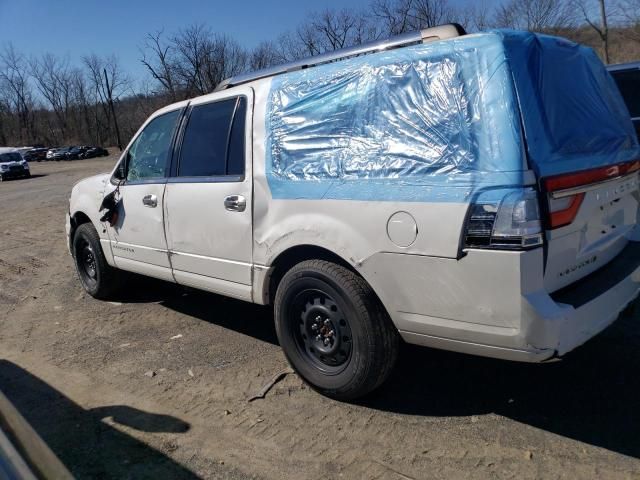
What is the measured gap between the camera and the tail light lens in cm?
252

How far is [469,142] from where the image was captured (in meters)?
2.69

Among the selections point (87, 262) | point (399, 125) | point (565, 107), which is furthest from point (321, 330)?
point (87, 262)

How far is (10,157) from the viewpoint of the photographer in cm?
3600

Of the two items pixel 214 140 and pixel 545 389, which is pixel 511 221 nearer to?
pixel 545 389

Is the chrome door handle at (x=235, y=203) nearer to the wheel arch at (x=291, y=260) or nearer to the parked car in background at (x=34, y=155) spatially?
the wheel arch at (x=291, y=260)

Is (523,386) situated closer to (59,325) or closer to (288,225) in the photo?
(288,225)

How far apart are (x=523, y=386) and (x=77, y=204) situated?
471 centimetres

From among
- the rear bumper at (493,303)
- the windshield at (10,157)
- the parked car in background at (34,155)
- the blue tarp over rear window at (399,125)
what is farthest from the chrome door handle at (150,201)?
the parked car in background at (34,155)

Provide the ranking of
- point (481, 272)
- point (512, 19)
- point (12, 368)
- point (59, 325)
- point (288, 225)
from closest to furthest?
point (481, 272) < point (288, 225) < point (12, 368) < point (59, 325) < point (512, 19)

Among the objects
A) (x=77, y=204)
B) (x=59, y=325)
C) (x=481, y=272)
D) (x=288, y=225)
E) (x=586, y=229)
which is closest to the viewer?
(x=481, y=272)

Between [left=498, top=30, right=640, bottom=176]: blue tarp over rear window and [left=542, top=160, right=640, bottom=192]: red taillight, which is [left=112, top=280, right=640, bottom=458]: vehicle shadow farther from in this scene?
[left=498, top=30, right=640, bottom=176]: blue tarp over rear window

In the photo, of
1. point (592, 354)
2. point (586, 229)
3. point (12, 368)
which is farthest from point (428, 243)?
point (12, 368)

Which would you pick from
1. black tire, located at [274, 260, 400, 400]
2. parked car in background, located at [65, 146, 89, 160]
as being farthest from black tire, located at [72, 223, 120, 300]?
parked car in background, located at [65, 146, 89, 160]

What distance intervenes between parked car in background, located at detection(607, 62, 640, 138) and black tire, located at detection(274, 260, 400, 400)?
17.5ft
